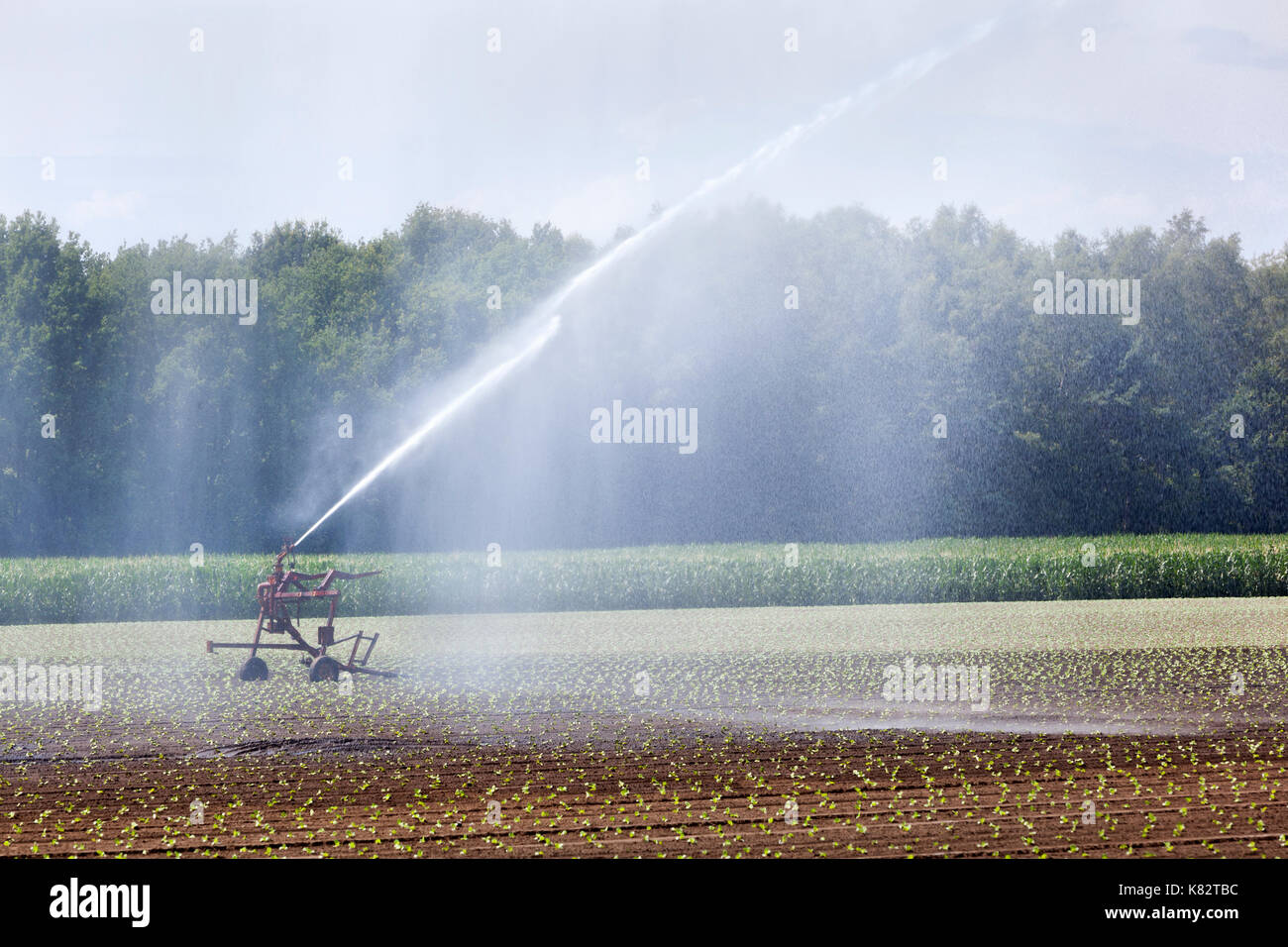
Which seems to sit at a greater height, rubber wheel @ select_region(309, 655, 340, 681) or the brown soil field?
rubber wheel @ select_region(309, 655, 340, 681)

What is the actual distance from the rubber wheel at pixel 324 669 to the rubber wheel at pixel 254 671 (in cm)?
63

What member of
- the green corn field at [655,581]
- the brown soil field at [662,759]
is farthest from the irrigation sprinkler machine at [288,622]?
the green corn field at [655,581]

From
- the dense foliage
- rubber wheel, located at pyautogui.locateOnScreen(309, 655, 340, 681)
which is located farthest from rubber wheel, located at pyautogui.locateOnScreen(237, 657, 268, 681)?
the dense foliage

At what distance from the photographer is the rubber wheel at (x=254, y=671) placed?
14562mm

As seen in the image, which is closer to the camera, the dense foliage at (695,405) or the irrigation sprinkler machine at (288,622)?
the irrigation sprinkler machine at (288,622)

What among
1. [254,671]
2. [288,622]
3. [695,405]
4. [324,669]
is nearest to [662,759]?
[324,669]

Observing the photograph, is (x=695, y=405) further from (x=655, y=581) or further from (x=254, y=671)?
(x=254, y=671)

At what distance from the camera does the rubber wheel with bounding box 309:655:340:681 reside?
14.3m

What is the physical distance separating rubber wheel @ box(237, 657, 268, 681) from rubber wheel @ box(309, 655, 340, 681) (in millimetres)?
632

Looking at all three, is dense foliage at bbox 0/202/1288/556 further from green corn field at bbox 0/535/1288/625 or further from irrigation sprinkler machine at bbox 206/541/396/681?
irrigation sprinkler machine at bbox 206/541/396/681

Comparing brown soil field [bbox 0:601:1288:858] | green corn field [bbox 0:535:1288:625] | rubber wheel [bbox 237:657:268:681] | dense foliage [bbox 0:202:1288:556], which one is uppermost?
dense foliage [bbox 0:202:1288:556]

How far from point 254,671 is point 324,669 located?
3.00 feet

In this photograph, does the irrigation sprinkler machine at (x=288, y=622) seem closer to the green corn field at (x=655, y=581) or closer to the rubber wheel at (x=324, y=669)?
the rubber wheel at (x=324, y=669)

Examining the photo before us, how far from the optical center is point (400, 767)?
9.60m
